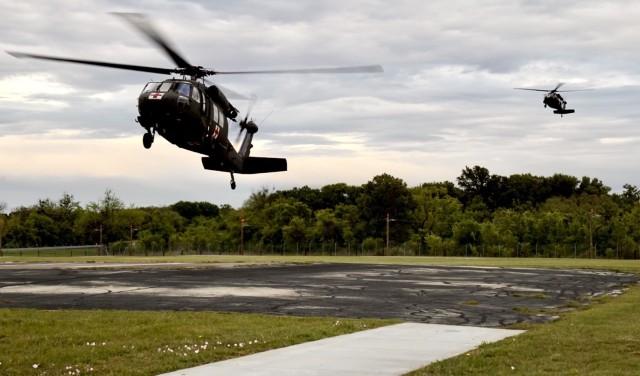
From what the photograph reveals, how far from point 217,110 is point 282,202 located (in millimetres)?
113126

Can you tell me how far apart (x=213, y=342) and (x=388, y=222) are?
106494 millimetres

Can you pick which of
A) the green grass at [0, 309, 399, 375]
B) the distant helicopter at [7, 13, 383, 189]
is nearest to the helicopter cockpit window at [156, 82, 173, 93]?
the distant helicopter at [7, 13, 383, 189]

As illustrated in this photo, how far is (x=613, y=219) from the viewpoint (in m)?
100

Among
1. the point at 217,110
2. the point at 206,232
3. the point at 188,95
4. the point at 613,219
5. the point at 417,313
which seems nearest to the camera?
the point at 417,313

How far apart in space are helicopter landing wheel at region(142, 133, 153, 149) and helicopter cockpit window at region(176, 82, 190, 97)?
154 cm

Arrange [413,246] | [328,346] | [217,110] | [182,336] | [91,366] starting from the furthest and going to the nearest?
[413,246] → [217,110] → [182,336] → [328,346] → [91,366]

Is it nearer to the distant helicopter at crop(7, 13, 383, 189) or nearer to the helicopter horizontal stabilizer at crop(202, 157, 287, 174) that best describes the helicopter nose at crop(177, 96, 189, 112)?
the distant helicopter at crop(7, 13, 383, 189)

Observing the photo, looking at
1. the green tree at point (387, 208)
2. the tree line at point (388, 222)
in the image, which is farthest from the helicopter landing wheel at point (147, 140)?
the green tree at point (387, 208)

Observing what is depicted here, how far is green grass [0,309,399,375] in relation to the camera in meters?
11.6

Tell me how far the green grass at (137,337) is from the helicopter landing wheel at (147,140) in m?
6.87

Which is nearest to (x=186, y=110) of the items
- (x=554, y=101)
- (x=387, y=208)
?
(x=554, y=101)

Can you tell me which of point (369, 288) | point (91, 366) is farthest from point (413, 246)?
point (91, 366)

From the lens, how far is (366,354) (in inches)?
476

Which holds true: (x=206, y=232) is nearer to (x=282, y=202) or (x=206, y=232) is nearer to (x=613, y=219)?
(x=282, y=202)
